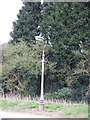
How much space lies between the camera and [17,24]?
13.1m

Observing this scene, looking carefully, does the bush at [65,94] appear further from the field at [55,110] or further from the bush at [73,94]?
the field at [55,110]

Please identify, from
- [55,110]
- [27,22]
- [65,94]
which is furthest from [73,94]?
[27,22]

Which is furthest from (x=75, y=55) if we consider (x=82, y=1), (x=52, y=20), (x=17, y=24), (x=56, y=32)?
(x=17, y=24)

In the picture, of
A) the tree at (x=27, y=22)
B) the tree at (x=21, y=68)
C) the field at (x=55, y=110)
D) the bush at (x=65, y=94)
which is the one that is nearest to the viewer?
the field at (x=55, y=110)

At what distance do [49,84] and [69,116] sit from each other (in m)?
6.41

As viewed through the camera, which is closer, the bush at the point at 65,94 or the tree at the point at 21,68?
the bush at the point at 65,94

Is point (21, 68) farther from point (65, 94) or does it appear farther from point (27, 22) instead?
point (27, 22)

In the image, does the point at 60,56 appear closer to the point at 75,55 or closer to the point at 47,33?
the point at 75,55

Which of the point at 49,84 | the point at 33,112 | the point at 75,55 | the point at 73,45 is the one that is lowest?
the point at 33,112

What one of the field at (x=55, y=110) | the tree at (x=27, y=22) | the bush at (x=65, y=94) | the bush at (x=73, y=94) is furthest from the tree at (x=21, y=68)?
the field at (x=55, y=110)

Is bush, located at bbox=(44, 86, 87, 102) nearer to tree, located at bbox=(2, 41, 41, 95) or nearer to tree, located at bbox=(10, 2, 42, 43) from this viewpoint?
tree, located at bbox=(2, 41, 41, 95)

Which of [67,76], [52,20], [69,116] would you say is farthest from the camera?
[52,20]

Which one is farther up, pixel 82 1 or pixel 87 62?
pixel 82 1

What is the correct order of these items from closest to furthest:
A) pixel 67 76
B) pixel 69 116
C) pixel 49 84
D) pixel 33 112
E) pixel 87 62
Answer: pixel 69 116
pixel 33 112
pixel 87 62
pixel 67 76
pixel 49 84
